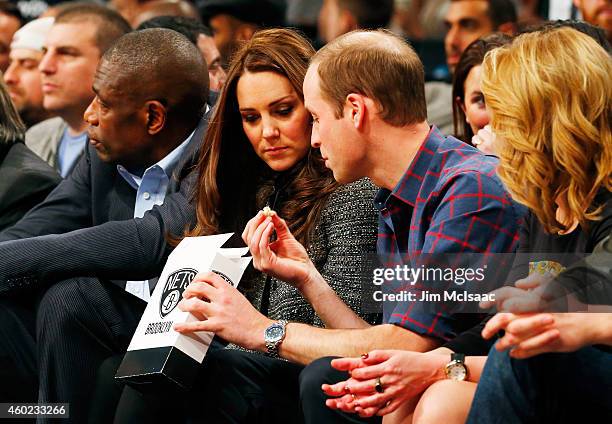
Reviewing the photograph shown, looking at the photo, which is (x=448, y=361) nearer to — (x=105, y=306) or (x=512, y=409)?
(x=512, y=409)

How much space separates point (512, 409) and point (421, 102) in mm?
925

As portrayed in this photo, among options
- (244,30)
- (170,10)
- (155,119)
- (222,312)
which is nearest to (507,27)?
(244,30)

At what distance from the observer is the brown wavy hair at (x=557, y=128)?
244 centimetres

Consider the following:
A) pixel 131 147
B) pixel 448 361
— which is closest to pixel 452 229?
pixel 448 361

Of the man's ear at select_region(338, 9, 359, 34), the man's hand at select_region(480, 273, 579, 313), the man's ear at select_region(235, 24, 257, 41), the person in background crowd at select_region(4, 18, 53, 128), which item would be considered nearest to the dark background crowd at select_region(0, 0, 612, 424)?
the man's hand at select_region(480, 273, 579, 313)

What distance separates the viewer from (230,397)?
2814 millimetres

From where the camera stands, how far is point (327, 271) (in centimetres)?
303

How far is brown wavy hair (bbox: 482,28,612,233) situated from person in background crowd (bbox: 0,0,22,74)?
14.0 feet

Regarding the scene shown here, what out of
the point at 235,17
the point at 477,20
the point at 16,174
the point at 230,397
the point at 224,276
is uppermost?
the point at 477,20

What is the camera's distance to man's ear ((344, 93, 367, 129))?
2.78m

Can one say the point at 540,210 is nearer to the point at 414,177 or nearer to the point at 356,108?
the point at 414,177

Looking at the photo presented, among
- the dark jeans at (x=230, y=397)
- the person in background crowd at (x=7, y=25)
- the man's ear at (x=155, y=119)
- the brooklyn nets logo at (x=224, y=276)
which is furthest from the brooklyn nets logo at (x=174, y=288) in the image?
the person in background crowd at (x=7, y=25)

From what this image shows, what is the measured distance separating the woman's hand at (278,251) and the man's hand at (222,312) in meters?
0.12

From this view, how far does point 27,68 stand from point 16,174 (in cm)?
190
